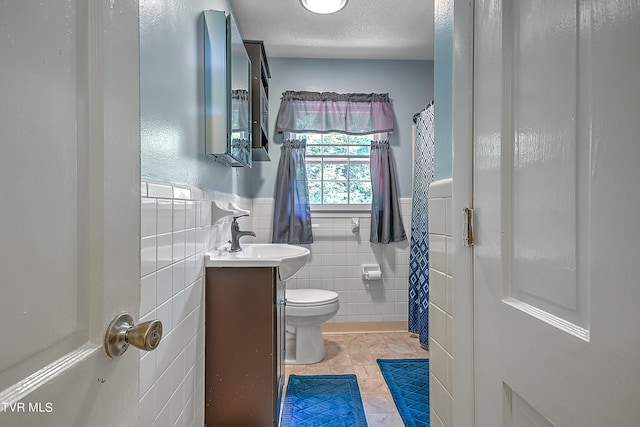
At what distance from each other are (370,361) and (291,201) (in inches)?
55.4

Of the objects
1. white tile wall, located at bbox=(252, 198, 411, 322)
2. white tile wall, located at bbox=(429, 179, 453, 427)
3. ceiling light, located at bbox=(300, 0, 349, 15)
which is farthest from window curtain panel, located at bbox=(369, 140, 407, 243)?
white tile wall, located at bbox=(429, 179, 453, 427)

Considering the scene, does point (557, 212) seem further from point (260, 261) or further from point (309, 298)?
point (309, 298)

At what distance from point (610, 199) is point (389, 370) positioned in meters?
2.07

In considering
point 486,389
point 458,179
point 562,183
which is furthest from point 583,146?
point 486,389

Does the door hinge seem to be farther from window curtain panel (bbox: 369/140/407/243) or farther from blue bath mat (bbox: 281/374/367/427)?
window curtain panel (bbox: 369/140/407/243)

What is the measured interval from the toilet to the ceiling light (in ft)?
→ 6.38

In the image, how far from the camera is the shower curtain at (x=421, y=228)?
245cm

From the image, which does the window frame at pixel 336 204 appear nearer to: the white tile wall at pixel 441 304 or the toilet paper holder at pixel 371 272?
the toilet paper holder at pixel 371 272

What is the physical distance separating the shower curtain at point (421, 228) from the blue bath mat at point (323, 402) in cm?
84

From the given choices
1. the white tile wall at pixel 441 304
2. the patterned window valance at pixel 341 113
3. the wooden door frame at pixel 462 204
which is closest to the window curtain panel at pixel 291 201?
the patterned window valance at pixel 341 113

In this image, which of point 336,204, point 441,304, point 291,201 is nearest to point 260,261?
point 441,304

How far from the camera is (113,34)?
428 mm

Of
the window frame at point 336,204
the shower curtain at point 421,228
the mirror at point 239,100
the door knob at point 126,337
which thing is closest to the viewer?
the door knob at point 126,337

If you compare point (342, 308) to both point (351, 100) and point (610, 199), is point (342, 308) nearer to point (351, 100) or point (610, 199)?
point (351, 100)
